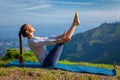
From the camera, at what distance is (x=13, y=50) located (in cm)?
1933

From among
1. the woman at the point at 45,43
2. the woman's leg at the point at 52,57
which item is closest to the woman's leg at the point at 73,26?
the woman at the point at 45,43

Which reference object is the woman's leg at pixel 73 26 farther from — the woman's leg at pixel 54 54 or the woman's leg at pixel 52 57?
the woman's leg at pixel 52 57

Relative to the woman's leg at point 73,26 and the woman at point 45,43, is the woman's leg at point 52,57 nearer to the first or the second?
the woman at point 45,43

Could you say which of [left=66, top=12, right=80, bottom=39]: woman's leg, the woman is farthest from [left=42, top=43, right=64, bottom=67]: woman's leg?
[left=66, top=12, right=80, bottom=39]: woman's leg

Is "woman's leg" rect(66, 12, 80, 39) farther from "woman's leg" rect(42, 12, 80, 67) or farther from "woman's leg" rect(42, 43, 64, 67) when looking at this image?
"woman's leg" rect(42, 43, 64, 67)

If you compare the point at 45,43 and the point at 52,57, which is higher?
the point at 45,43

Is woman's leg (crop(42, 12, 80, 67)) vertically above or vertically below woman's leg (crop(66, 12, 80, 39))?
below

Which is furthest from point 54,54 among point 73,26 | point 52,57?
point 73,26

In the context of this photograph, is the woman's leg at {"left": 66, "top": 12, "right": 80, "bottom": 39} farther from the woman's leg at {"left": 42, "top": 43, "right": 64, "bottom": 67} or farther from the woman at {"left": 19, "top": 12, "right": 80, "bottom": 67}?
the woman's leg at {"left": 42, "top": 43, "right": 64, "bottom": 67}

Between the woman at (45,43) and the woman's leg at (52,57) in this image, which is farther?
the woman's leg at (52,57)

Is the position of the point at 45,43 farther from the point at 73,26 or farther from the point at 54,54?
the point at 73,26

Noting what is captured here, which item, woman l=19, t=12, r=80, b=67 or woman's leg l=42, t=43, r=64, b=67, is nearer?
woman l=19, t=12, r=80, b=67

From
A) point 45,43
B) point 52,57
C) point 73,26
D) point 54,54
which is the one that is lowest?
point 52,57

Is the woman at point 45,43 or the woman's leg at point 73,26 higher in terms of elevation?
the woman's leg at point 73,26
